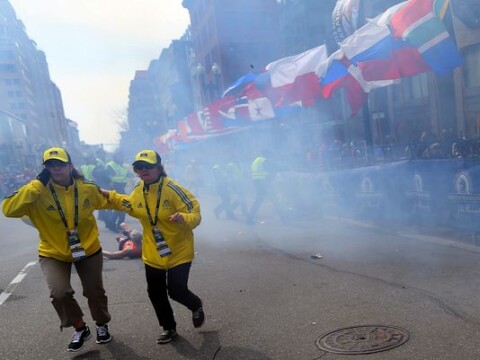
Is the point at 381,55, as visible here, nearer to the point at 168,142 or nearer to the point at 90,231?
the point at 90,231

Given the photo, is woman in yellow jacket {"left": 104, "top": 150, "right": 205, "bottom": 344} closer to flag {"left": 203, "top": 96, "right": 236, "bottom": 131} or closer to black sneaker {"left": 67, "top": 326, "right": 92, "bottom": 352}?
black sneaker {"left": 67, "top": 326, "right": 92, "bottom": 352}

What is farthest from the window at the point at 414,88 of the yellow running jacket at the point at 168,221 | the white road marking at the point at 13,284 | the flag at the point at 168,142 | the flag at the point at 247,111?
the yellow running jacket at the point at 168,221

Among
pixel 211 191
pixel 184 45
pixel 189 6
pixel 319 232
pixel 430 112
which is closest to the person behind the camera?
pixel 319 232

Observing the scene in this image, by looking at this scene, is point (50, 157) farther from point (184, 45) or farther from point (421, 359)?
point (184, 45)

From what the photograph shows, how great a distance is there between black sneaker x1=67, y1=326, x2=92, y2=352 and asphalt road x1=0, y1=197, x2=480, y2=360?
52 millimetres

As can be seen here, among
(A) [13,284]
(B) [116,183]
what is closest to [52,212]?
(A) [13,284]

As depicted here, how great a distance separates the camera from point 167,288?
3314 millimetres

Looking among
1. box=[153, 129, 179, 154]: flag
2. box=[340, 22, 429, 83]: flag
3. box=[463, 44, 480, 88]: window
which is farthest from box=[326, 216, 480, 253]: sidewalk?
box=[153, 129, 179, 154]: flag

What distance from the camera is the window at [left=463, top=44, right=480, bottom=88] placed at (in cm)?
1310

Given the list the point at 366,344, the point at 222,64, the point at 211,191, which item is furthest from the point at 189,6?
the point at 366,344

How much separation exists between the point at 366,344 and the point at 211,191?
14353mm

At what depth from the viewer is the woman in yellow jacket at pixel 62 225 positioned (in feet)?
10.3

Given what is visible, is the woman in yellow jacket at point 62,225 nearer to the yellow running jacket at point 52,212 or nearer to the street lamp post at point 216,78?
the yellow running jacket at point 52,212

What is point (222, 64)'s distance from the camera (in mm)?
19000
